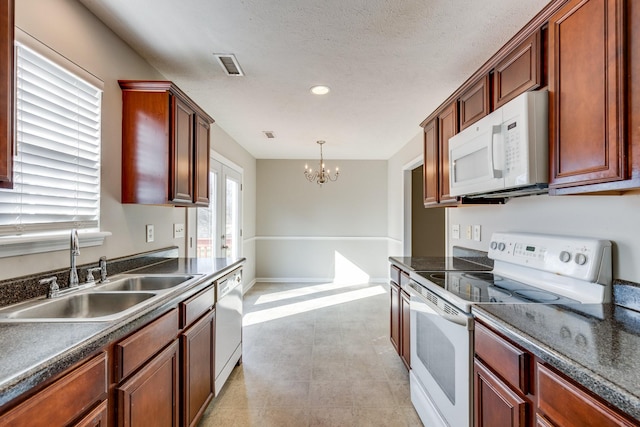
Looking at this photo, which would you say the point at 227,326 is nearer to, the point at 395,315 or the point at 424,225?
the point at 395,315

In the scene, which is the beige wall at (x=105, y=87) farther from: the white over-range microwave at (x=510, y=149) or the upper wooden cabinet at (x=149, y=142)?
the white over-range microwave at (x=510, y=149)

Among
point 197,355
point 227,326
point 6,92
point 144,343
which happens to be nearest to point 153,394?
point 144,343

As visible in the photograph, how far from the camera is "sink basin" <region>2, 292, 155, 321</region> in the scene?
1.29 m

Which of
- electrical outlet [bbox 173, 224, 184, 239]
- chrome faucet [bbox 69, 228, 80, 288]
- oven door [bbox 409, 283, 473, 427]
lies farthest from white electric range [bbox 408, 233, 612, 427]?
electrical outlet [bbox 173, 224, 184, 239]

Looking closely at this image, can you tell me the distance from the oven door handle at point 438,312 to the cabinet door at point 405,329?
25 centimetres

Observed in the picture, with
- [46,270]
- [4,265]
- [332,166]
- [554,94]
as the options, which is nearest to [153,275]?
[46,270]

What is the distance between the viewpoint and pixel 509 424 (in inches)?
44.0

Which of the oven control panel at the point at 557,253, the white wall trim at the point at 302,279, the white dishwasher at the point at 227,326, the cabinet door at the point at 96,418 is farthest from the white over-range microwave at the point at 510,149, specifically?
the white wall trim at the point at 302,279

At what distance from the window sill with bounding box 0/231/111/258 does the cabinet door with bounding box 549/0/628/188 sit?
91.2 inches

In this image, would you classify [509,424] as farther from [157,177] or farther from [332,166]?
[332,166]

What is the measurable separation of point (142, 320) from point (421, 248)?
15.8 ft

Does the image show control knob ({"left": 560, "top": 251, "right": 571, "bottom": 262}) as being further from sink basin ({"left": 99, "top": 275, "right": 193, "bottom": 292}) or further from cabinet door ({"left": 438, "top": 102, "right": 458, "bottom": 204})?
sink basin ({"left": 99, "top": 275, "right": 193, "bottom": 292})

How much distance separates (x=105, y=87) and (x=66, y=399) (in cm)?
175

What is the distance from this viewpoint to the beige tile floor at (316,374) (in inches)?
80.7
